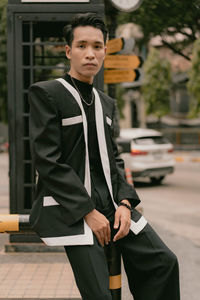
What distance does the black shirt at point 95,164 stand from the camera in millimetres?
2266

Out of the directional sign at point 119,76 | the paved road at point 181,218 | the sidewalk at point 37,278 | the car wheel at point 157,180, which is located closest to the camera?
the sidewalk at point 37,278

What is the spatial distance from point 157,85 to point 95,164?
28294 millimetres

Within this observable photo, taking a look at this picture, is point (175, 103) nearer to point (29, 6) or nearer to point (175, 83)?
point (175, 83)

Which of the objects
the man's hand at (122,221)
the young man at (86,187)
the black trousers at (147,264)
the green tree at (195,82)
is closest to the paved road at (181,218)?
the black trousers at (147,264)

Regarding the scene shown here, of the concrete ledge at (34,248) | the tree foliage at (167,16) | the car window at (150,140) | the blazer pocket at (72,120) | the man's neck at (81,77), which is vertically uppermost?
the tree foliage at (167,16)

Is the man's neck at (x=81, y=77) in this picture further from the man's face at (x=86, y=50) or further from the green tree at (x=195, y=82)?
the green tree at (x=195, y=82)

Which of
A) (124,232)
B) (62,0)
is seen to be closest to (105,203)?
(124,232)

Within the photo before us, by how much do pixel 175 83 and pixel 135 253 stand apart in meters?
32.2

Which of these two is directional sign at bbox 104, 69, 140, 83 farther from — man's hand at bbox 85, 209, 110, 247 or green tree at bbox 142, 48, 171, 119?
green tree at bbox 142, 48, 171, 119

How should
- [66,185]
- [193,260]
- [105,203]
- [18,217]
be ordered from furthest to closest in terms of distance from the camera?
[193,260], [18,217], [105,203], [66,185]

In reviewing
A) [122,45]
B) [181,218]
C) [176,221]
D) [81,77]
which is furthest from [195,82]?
[81,77]

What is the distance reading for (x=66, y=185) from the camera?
2104 mm

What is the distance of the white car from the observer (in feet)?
40.1

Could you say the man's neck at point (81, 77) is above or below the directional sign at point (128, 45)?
below
